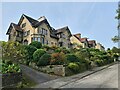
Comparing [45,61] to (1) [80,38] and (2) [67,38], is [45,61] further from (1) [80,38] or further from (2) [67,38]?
(1) [80,38]

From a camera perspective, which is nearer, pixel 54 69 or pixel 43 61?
pixel 54 69

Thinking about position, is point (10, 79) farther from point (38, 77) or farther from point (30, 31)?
point (30, 31)

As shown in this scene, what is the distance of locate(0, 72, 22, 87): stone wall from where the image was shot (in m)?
15.3

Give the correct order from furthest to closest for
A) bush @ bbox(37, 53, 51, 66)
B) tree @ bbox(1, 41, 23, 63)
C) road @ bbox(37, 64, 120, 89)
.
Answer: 1. bush @ bbox(37, 53, 51, 66)
2. tree @ bbox(1, 41, 23, 63)
3. road @ bbox(37, 64, 120, 89)

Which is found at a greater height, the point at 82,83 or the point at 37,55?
the point at 37,55

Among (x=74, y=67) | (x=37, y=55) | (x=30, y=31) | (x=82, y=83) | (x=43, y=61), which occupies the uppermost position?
(x=30, y=31)

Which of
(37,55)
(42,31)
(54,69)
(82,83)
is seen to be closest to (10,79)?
(82,83)

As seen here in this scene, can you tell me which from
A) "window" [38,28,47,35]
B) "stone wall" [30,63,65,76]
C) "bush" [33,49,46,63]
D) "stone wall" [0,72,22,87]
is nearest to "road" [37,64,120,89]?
"stone wall" [0,72,22,87]

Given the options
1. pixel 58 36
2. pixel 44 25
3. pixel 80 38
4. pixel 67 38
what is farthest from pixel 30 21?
pixel 80 38

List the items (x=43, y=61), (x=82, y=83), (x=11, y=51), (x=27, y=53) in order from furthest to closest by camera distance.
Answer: (x=27, y=53)
(x=11, y=51)
(x=43, y=61)
(x=82, y=83)

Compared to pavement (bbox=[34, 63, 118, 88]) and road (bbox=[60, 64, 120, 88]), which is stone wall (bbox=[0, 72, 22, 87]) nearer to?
pavement (bbox=[34, 63, 118, 88])

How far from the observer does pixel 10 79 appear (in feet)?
52.0

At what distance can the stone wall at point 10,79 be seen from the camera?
50.3 feet

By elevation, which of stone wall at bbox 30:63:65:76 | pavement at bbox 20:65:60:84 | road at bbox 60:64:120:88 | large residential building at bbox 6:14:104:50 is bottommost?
road at bbox 60:64:120:88
